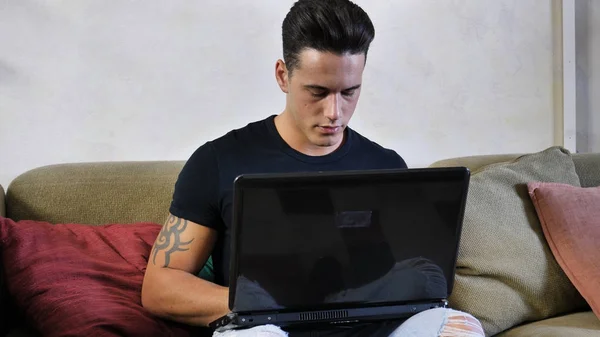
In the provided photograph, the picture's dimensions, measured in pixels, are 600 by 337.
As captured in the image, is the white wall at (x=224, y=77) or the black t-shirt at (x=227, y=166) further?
the white wall at (x=224, y=77)

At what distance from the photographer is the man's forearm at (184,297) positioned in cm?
134

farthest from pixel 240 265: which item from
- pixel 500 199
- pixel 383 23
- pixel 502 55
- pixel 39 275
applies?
pixel 502 55

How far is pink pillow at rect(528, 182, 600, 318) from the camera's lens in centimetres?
166

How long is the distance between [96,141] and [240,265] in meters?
1.06

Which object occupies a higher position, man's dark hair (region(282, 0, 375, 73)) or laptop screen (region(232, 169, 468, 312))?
man's dark hair (region(282, 0, 375, 73))

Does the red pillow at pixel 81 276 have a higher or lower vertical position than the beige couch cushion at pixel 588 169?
lower

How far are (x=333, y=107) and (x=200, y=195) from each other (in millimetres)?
307

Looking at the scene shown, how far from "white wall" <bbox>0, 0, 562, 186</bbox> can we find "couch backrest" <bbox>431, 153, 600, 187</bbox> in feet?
0.95

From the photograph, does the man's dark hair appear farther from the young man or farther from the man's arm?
the man's arm

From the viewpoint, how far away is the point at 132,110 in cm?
205

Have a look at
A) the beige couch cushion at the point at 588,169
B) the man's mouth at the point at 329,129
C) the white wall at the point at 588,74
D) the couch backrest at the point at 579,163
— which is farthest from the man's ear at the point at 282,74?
the white wall at the point at 588,74

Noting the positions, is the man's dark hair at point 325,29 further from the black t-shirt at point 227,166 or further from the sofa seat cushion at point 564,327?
the sofa seat cushion at point 564,327

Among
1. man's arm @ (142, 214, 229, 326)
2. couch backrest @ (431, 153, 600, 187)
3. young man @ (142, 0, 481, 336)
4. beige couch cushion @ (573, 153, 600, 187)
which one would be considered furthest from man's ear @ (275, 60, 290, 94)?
beige couch cushion @ (573, 153, 600, 187)

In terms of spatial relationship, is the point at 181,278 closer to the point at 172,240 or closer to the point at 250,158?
the point at 172,240
